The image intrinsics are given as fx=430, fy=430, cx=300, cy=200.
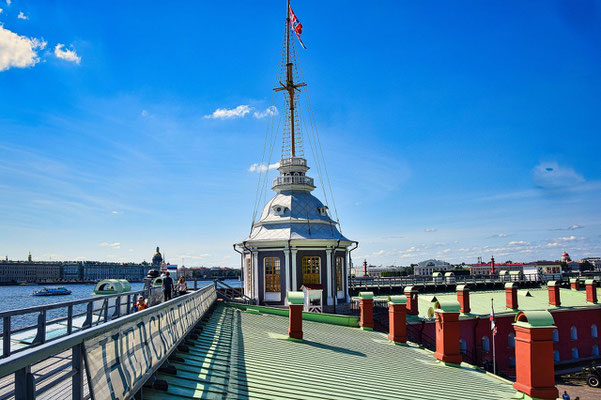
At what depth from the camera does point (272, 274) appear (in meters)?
28.7

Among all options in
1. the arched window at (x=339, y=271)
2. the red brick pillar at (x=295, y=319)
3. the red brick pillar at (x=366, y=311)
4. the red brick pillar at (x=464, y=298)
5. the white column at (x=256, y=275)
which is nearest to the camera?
the red brick pillar at (x=295, y=319)

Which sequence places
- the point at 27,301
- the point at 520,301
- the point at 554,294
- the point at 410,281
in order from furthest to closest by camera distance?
the point at 27,301, the point at 410,281, the point at 520,301, the point at 554,294

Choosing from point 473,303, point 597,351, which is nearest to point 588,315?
point 597,351

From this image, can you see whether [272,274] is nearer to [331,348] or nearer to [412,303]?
[412,303]

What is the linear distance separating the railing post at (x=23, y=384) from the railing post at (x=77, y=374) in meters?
0.70

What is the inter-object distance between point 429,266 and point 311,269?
169m

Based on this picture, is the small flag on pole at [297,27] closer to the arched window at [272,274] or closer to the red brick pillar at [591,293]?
the arched window at [272,274]

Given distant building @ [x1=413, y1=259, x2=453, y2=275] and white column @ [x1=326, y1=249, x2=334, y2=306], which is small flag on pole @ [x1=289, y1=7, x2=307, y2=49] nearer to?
white column @ [x1=326, y1=249, x2=334, y2=306]

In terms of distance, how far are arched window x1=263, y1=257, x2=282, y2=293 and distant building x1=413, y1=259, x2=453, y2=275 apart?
161 m

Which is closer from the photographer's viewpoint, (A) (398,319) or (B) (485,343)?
(A) (398,319)

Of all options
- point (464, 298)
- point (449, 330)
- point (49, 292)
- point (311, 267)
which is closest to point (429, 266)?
point (49, 292)

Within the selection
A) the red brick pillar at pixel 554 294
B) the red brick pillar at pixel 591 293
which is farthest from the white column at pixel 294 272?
the red brick pillar at pixel 591 293

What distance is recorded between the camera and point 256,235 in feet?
98.4

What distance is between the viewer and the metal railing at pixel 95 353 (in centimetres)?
297
